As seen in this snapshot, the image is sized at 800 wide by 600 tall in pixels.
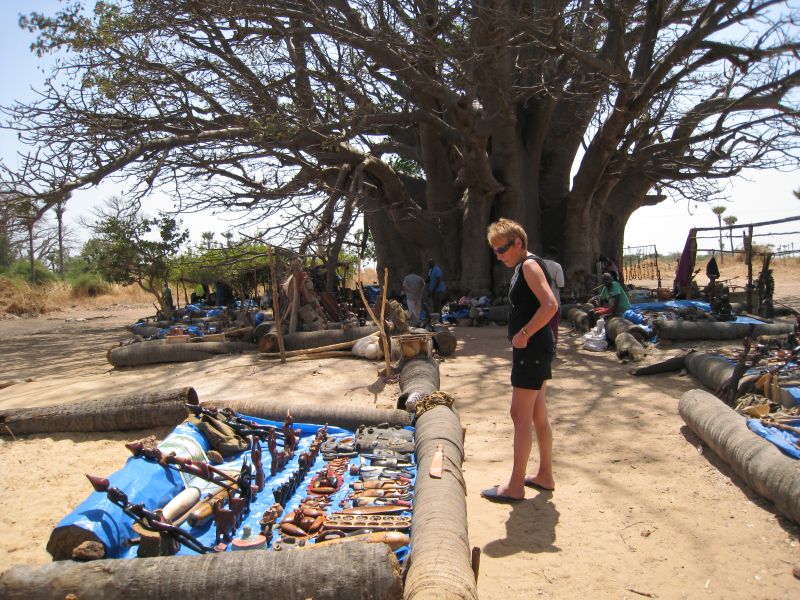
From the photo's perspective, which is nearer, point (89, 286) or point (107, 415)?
point (107, 415)

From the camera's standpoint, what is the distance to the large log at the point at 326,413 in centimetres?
515

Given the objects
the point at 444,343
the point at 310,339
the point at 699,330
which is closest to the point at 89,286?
the point at 310,339

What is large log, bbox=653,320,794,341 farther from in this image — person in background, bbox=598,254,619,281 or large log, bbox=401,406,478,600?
large log, bbox=401,406,478,600

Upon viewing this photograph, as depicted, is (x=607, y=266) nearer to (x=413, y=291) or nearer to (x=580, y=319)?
(x=580, y=319)

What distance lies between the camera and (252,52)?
11.3m

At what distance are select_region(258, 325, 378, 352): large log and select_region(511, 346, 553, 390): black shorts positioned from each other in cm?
633

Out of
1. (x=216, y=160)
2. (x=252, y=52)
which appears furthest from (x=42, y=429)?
(x=252, y=52)

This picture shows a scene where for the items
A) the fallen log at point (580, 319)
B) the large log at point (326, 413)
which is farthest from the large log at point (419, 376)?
the fallen log at point (580, 319)

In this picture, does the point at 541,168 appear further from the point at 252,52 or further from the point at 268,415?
the point at 268,415

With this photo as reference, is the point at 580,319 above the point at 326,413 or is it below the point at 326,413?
above

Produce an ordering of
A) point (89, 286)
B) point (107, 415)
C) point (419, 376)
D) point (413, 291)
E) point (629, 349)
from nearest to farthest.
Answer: point (107, 415) < point (419, 376) < point (629, 349) < point (413, 291) < point (89, 286)

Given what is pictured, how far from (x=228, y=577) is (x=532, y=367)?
6.42 feet

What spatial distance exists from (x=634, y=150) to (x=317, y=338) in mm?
8897

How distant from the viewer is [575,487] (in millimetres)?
4031
